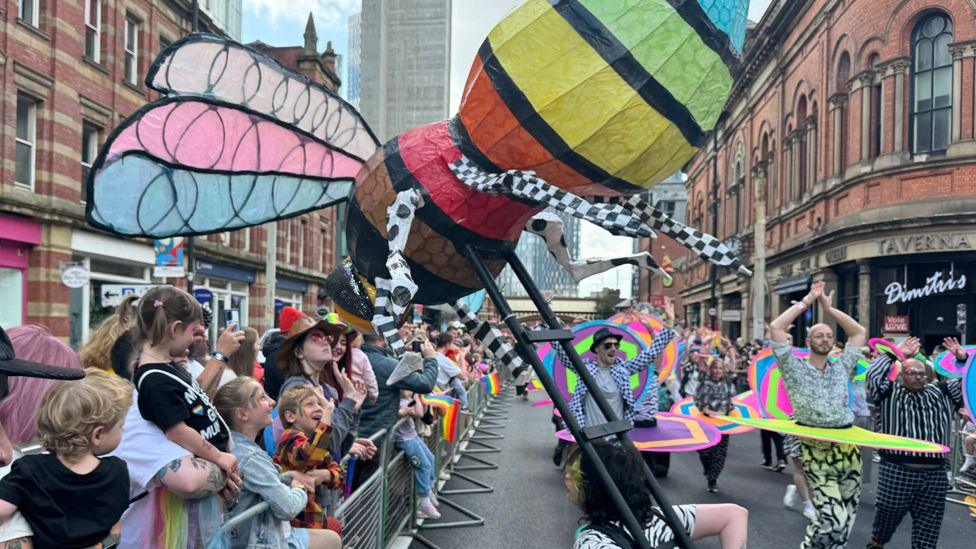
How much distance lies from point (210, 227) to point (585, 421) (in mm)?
3766

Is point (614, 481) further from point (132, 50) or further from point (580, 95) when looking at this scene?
point (132, 50)

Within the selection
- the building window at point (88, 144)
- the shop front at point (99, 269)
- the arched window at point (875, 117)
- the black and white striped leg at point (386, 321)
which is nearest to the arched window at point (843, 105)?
the arched window at point (875, 117)

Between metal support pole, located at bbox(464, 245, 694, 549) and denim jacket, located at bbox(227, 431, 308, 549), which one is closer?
metal support pole, located at bbox(464, 245, 694, 549)

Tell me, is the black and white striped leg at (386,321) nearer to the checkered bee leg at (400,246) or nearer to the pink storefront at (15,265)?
the checkered bee leg at (400,246)

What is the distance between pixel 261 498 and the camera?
331 centimetres

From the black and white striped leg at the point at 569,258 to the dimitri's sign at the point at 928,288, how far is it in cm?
1721

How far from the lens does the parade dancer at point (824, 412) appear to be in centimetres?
486

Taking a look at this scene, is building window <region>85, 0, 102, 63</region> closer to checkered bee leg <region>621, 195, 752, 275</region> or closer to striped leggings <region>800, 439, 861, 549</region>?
checkered bee leg <region>621, 195, 752, 275</region>

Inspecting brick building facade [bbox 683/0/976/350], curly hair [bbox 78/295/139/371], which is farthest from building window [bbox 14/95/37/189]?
brick building facade [bbox 683/0/976/350]

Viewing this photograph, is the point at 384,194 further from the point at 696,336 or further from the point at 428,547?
the point at 696,336

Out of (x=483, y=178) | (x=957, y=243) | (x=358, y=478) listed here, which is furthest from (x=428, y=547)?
(x=957, y=243)

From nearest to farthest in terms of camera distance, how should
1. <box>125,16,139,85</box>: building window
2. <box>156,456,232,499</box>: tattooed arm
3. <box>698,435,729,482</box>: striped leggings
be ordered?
<box>156,456,232,499</box>: tattooed arm
<box>698,435,729,482</box>: striped leggings
<box>125,16,139,85</box>: building window

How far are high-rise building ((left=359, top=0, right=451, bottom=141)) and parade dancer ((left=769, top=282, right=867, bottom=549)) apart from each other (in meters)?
23.7

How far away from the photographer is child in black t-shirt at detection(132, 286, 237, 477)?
9.39 ft
